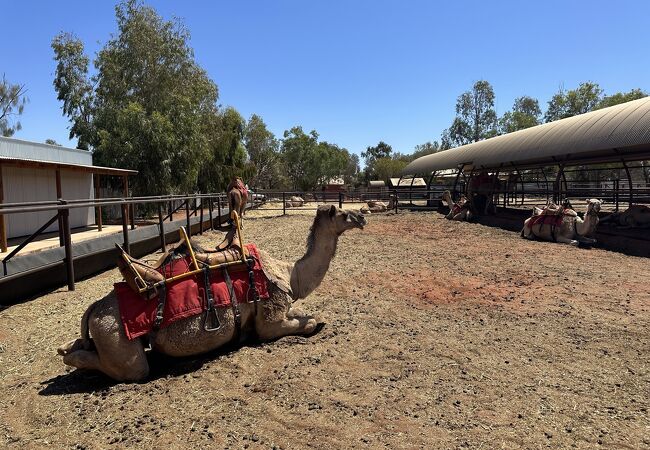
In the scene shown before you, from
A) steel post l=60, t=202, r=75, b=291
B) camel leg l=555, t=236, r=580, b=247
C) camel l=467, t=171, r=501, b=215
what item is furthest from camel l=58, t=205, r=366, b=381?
camel l=467, t=171, r=501, b=215

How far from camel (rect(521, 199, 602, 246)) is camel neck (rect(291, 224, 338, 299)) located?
31.5 feet

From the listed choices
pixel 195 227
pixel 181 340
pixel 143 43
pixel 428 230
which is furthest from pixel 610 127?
pixel 143 43

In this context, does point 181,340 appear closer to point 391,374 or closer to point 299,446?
point 299,446

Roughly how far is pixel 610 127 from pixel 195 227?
14.3 m

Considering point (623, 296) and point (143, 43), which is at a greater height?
point (143, 43)

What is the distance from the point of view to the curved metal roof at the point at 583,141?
14164mm

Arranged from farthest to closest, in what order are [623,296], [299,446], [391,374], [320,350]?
[623,296] < [320,350] < [391,374] < [299,446]

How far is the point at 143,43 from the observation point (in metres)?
27.5

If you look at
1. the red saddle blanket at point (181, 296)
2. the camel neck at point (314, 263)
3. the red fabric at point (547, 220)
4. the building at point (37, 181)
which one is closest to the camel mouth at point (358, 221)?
the camel neck at point (314, 263)

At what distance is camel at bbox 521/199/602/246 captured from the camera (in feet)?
40.2

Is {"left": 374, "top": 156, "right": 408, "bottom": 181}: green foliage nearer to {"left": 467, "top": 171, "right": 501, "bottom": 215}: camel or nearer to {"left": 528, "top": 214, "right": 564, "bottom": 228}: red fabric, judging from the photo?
{"left": 467, "top": 171, "right": 501, "bottom": 215}: camel

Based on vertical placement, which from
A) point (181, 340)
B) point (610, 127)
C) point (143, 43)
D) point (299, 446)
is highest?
point (143, 43)

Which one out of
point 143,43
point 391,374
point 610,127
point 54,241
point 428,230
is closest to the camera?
point 391,374

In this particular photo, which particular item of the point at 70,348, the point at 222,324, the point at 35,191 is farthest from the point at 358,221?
the point at 35,191
